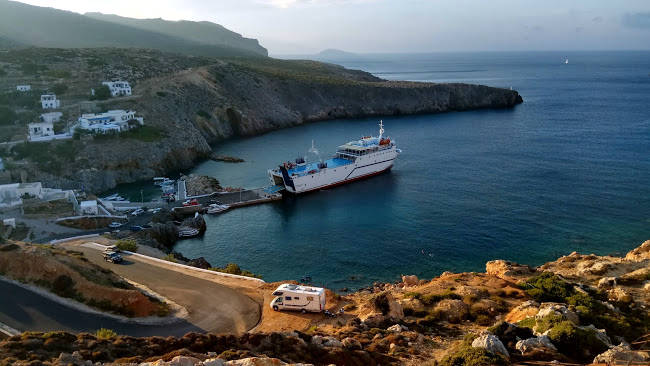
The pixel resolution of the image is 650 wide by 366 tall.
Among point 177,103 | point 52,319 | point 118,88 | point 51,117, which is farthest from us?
point 177,103

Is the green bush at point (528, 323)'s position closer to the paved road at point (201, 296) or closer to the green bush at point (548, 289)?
the green bush at point (548, 289)

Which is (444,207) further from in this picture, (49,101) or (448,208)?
(49,101)

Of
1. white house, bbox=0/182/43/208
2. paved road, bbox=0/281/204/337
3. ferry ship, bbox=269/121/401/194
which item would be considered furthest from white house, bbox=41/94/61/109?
paved road, bbox=0/281/204/337

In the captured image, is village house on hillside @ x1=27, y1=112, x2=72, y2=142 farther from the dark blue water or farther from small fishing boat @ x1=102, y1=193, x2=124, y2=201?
the dark blue water

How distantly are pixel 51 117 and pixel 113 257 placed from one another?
163 ft

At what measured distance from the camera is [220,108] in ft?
321

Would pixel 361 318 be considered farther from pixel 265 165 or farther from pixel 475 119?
pixel 475 119

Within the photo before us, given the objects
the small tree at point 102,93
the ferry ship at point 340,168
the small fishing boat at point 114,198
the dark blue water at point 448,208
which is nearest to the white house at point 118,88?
the small tree at point 102,93

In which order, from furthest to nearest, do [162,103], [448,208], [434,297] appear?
[162,103], [448,208], [434,297]

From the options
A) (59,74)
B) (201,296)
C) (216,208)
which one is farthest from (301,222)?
(59,74)

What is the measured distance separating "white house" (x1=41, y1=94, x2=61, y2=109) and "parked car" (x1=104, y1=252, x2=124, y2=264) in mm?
53290

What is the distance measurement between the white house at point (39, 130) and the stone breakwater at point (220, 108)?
4.55 metres

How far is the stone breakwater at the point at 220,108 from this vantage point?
6438 centimetres

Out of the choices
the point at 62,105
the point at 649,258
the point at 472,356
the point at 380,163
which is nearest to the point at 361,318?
the point at 472,356
